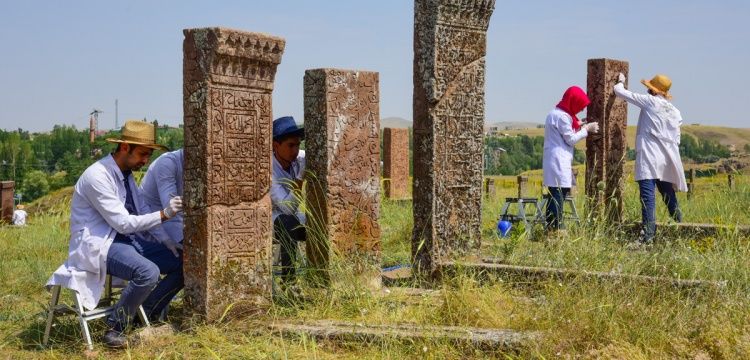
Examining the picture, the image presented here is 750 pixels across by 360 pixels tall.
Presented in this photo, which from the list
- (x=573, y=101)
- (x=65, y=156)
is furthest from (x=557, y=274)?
(x=65, y=156)

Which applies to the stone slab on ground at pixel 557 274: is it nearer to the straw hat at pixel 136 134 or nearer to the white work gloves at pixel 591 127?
the straw hat at pixel 136 134

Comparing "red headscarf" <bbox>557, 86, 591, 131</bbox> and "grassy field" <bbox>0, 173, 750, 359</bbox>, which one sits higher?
"red headscarf" <bbox>557, 86, 591, 131</bbox>

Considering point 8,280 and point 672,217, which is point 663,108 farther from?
point 8,280

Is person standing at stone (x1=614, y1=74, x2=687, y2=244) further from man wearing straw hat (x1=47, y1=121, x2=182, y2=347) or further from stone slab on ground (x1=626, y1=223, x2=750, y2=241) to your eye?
man wearing straw hat (x1=47, y1=121, x2=182, y2=347)

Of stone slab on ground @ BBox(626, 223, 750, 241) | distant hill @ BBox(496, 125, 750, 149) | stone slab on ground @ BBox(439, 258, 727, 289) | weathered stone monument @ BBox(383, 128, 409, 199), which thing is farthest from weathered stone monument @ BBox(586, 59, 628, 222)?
distant hill @ BBox(496, 125, 750, 149)

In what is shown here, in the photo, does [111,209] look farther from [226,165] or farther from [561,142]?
[561,142]

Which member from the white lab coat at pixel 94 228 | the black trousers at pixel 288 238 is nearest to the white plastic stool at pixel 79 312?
the white lab coat at pixel 94 228

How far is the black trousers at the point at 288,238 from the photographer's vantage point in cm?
711

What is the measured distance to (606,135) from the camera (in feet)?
35.2

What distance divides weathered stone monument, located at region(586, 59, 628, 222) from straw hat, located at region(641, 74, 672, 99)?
0.48 m

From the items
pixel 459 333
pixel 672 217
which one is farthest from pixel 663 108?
pixel 459 333

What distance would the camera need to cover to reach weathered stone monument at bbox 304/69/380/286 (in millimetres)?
7285

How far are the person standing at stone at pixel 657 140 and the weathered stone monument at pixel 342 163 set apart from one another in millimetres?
3875

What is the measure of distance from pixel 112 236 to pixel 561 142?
5654mm
